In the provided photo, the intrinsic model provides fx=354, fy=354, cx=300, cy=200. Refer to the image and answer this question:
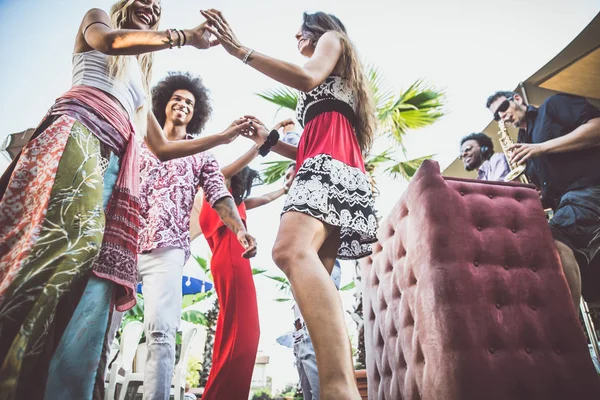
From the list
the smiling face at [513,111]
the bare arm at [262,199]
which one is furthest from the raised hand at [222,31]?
the smiling face at [513,111]

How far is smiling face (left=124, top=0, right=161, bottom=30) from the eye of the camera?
1.43 metres

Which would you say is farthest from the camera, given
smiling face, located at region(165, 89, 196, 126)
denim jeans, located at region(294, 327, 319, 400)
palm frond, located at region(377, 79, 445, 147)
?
palm frond, located at region(377, 79, 445, 147)

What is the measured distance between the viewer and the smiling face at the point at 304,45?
1.63 metres

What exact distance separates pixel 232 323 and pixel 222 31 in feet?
4.82

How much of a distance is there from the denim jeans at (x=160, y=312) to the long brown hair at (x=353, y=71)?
1110 mm

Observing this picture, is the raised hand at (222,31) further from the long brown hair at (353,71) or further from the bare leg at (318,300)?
the bare leg at (318,300)

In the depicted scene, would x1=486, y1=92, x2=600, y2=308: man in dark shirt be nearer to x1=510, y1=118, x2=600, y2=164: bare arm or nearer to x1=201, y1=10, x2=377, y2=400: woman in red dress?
x1=510, y1=118, x2=600, y2=164: bare arm

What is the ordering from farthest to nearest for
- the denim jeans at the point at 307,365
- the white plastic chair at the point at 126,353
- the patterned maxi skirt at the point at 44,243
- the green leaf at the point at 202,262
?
the green leaf at the point at 202,262, the white plastic chair at the point at 126,353, the denim jeans at the point at 307,365, the patterned maxi skirt at the point at 44,243

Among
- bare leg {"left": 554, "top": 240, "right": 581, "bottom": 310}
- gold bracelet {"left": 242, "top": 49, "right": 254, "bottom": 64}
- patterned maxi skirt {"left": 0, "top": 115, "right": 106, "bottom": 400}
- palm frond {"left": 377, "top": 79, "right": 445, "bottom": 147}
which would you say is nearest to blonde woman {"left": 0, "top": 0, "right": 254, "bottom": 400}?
patterned maxi skirt {"left": 0, "top": 115, "right": 106, "bottom": 400}

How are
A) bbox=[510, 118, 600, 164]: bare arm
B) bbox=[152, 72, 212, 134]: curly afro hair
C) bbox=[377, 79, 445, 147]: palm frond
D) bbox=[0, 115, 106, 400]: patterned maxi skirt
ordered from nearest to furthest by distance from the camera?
bbox=[0, 115, 106, 400]: patterned maxi skirt
bbox=[510, 118, 600, 164]: bare arm
bbox=[152, 72, 212, 134]: curly afro hair
bbox=[377, 79, 445, 147]: palm frond

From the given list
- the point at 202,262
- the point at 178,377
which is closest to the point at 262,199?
the point at 178,377

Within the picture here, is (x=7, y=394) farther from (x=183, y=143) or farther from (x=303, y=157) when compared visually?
(x=183, y=143)

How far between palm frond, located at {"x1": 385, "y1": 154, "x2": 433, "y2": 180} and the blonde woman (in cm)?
492

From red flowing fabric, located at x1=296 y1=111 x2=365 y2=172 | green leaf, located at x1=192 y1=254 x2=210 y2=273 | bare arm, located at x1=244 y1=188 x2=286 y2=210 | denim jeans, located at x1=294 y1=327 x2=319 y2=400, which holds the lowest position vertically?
denim jeans, located at x1=294 y1=327 x2=319 y2=400
